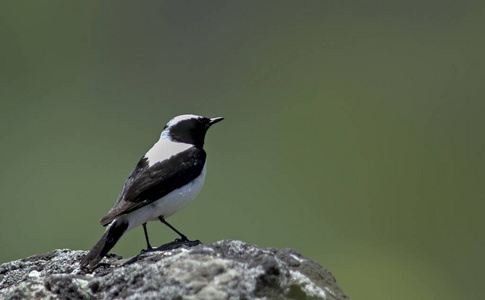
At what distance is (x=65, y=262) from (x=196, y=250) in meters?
1.65

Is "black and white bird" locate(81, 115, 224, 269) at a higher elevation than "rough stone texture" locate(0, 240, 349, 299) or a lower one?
higher

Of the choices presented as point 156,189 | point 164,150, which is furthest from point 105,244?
point 164,150

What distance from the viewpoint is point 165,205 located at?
21.5 feet

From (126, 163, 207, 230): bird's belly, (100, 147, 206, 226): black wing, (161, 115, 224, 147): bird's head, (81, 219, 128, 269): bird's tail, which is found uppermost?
(161, 115, 224, 147): bird's head

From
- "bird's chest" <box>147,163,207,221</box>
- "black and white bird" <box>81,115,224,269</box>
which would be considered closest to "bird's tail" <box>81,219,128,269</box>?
"black and white bird" <box>81,115,224,269</box>

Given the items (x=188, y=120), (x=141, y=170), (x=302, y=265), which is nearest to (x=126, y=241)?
(x=188, y=120)

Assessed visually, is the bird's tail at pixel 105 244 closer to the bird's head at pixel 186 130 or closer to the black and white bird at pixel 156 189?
the black and white bird at pixel 156 189

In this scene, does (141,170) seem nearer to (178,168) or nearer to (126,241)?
A: (178,168)

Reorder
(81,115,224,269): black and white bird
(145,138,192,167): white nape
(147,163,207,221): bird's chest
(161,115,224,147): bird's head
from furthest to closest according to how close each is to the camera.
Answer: (161,115,224,147): bird's head < (145,138,192,167): white nape < (147,163,207,221): bird's chest < (81,115,224,269): black and white bird

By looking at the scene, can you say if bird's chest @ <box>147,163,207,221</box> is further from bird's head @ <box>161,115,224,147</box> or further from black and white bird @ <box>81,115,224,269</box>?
bird's head @ <box>161,115,224,147</box>

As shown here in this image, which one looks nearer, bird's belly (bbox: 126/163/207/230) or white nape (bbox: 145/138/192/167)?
bird's belly (bbox: 126/163/207/230)

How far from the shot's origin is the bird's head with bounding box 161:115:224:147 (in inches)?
300

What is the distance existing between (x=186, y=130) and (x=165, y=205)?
1.35 metres

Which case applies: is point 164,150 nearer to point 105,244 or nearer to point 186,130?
point 186,130
